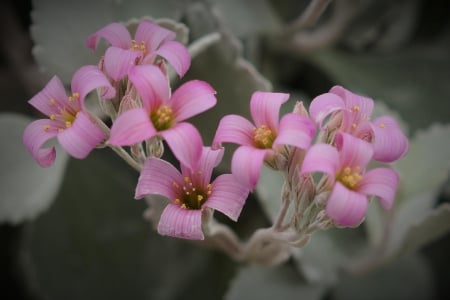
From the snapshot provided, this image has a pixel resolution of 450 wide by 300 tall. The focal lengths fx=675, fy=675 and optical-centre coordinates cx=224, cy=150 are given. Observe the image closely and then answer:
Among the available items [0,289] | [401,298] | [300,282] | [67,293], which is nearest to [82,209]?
[67,293]

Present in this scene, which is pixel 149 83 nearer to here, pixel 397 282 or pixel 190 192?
pixel 190 192

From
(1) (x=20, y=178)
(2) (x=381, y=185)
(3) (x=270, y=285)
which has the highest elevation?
(2) (x=381, y=185)

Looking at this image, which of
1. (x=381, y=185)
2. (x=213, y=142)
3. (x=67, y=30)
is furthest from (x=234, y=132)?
(x=67, y=30)

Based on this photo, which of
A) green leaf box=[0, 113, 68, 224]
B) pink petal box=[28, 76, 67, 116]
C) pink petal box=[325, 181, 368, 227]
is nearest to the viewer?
pink petal box=[325, 181, 368, 227]

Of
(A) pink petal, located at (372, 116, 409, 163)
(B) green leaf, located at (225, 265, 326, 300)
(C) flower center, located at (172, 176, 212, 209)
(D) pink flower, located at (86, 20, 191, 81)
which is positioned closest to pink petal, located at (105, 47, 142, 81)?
(D) pink flower, located at (86, 20, 191, 81)

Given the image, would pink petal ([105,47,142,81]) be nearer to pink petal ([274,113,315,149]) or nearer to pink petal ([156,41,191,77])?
pink petal ([156,41,191,77])

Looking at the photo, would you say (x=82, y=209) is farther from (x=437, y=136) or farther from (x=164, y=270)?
(x=437, y=136)

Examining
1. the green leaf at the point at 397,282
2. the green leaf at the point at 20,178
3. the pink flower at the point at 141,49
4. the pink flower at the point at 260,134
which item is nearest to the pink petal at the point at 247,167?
the pink flower at the point at 260,134
